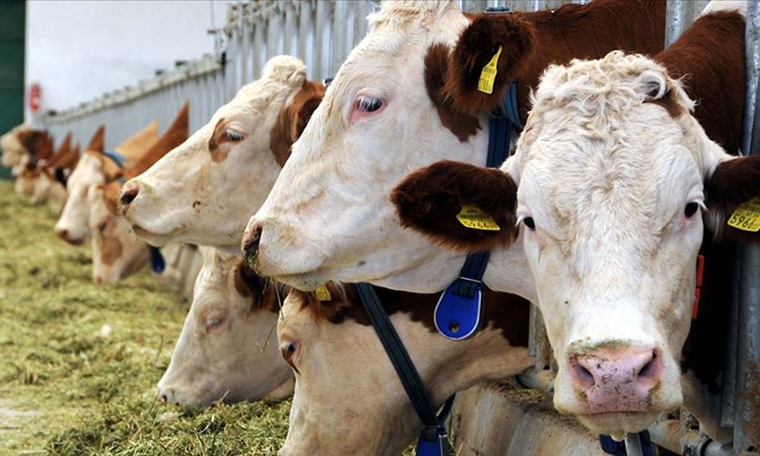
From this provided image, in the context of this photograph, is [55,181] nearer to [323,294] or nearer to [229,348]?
[229,348]

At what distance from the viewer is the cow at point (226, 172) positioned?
18.0 feet

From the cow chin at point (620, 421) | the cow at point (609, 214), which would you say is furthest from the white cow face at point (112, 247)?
the cow chin at point (620, 421)

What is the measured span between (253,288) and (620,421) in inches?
137

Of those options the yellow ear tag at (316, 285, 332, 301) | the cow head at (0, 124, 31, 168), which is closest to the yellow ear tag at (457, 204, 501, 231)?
the yellow ear tag at (316, 285, 332, 301)

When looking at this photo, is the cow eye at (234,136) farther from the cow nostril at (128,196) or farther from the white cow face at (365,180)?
the white cow face at (365,180)

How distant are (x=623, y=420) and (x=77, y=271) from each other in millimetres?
9993

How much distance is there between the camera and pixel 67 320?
9531 millimetres

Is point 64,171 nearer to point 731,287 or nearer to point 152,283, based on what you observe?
point 152,283

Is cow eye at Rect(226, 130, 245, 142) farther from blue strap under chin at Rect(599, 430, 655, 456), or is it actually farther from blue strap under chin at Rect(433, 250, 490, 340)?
blue strap under chin at Rect(599, 430, 655, 456)

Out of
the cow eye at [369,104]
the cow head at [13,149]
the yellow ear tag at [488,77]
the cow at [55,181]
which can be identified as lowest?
the cow head at [13,149]

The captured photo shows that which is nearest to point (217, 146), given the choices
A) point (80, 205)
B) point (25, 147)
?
point (80, 205)

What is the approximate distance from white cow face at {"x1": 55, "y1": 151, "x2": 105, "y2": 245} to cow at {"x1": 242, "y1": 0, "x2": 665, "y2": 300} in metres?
8.97

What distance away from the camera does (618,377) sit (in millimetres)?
2623

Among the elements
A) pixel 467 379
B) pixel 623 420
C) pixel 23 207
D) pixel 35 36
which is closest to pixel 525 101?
pixel 467 379
